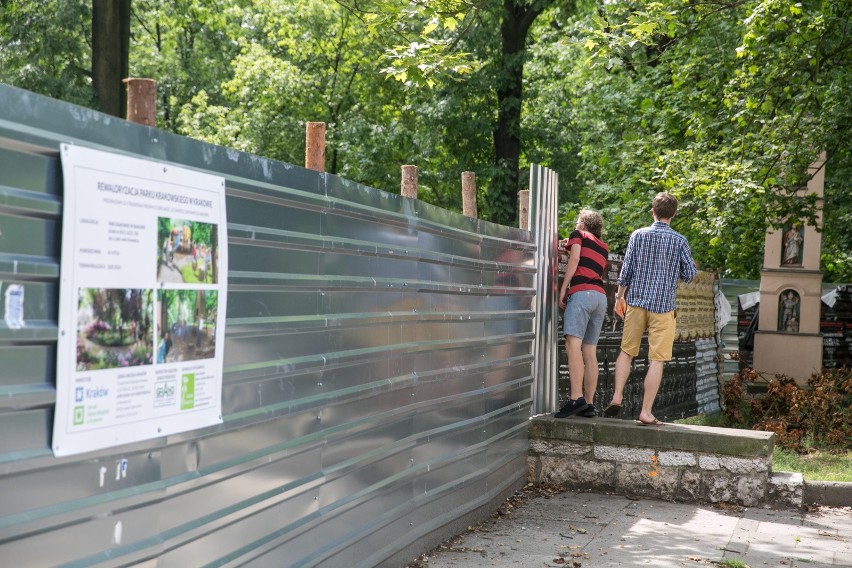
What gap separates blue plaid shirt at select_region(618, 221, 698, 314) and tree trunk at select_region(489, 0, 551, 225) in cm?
1514

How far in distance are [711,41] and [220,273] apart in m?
15.3

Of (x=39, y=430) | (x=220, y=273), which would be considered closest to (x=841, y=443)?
(x=220, y=273)

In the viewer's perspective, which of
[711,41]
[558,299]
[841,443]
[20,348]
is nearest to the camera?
[20,348]

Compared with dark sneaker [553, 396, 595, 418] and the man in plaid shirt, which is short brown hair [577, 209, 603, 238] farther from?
dark sneaker [553, 396, 595, 418]

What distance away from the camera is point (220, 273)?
12.5 feet

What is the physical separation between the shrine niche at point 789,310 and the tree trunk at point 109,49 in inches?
453

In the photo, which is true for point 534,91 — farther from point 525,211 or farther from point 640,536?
point 640,536

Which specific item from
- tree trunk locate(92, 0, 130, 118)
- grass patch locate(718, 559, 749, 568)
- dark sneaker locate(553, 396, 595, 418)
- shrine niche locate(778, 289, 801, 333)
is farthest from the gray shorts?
shrine niche locate(778, 289, 801, 333)

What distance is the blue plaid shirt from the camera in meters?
8.32

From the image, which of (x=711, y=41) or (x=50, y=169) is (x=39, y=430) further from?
(x=711, y=41)

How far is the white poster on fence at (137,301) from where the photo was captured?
3031 mm

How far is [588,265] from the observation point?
8594mm

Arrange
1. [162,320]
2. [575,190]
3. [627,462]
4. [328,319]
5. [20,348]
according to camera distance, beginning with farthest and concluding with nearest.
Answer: [575,190] → [627,462] → [328,319] → [162,320] → [20,348]

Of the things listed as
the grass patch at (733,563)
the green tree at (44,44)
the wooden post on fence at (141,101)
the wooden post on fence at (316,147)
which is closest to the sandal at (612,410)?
the grass patch at (733,563)
